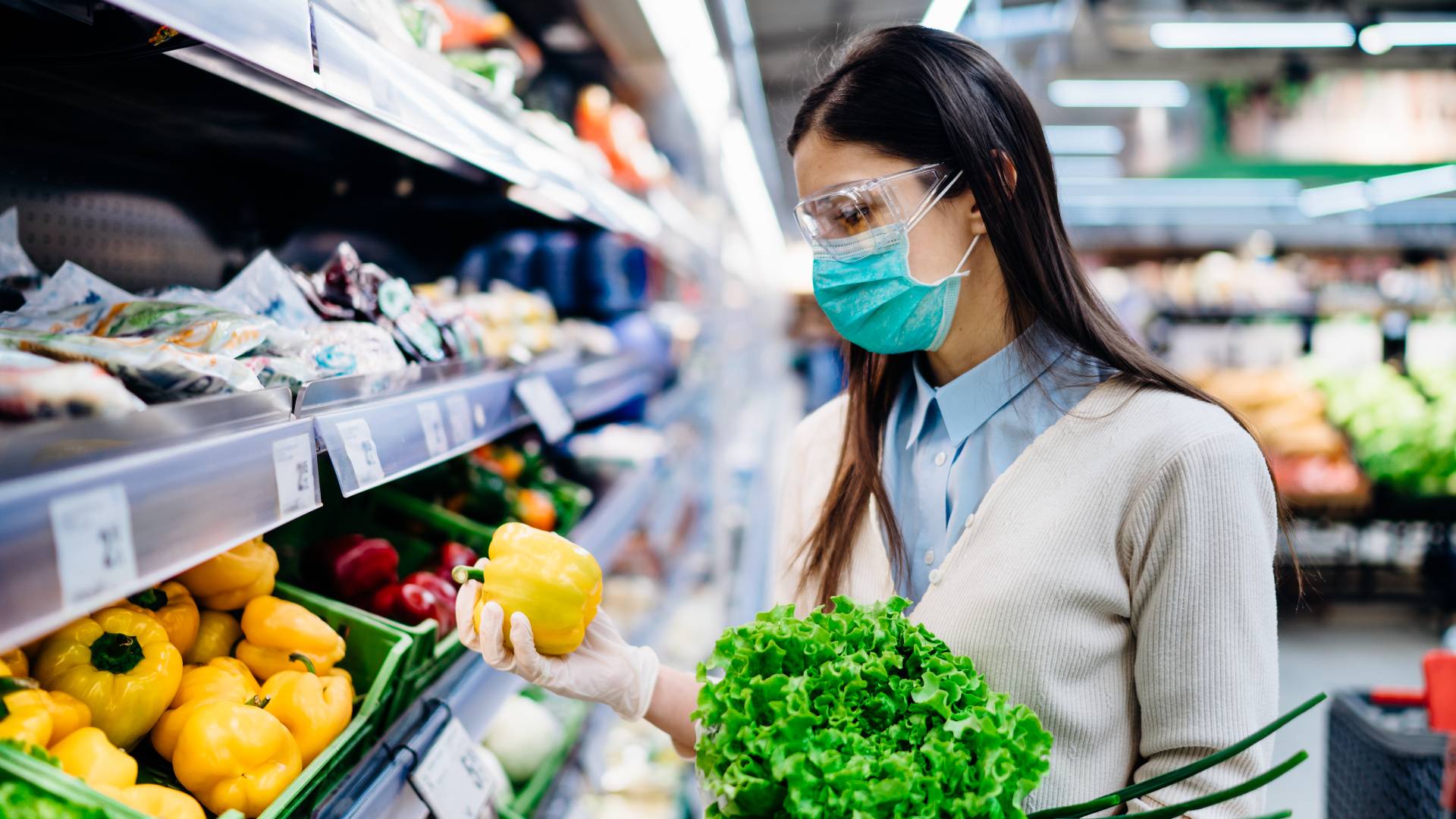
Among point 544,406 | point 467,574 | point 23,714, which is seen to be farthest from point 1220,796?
point 544,406

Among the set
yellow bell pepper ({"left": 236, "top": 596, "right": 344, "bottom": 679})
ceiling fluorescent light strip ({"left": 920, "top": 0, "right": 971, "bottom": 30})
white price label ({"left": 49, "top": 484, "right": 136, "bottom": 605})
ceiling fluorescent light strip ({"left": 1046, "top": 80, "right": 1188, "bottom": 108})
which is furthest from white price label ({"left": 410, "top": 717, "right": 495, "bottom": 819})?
ceiling fluorescent light strip ({"left": 1046, "top": 80, "right": 1188, "bottom": 108})

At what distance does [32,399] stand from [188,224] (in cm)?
121

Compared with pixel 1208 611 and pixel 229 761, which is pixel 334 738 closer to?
pixel 229 761

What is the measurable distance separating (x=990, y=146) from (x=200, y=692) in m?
1.21

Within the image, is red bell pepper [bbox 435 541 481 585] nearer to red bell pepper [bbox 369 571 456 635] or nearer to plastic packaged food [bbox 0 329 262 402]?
red bell pepper [bbox 369 571 456 635]

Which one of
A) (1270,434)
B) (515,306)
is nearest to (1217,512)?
(515,306)

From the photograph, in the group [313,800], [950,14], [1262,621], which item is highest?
[950,14]

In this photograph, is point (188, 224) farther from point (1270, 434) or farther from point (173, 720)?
point (1270, 434)

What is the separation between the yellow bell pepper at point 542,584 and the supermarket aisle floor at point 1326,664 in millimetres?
3492

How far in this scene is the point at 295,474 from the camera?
929mm

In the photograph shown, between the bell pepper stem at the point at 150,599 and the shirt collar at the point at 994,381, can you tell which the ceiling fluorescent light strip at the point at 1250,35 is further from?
the bell pepper stem at the point at 150,599

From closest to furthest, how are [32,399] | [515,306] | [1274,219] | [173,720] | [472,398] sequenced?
1. [32,399]
2. [173,720]
3. [472,398]
4. [515,306]
5. [1274,219]

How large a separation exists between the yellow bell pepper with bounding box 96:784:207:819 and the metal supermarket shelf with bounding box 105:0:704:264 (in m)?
0.71

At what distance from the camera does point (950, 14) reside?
3.68m
